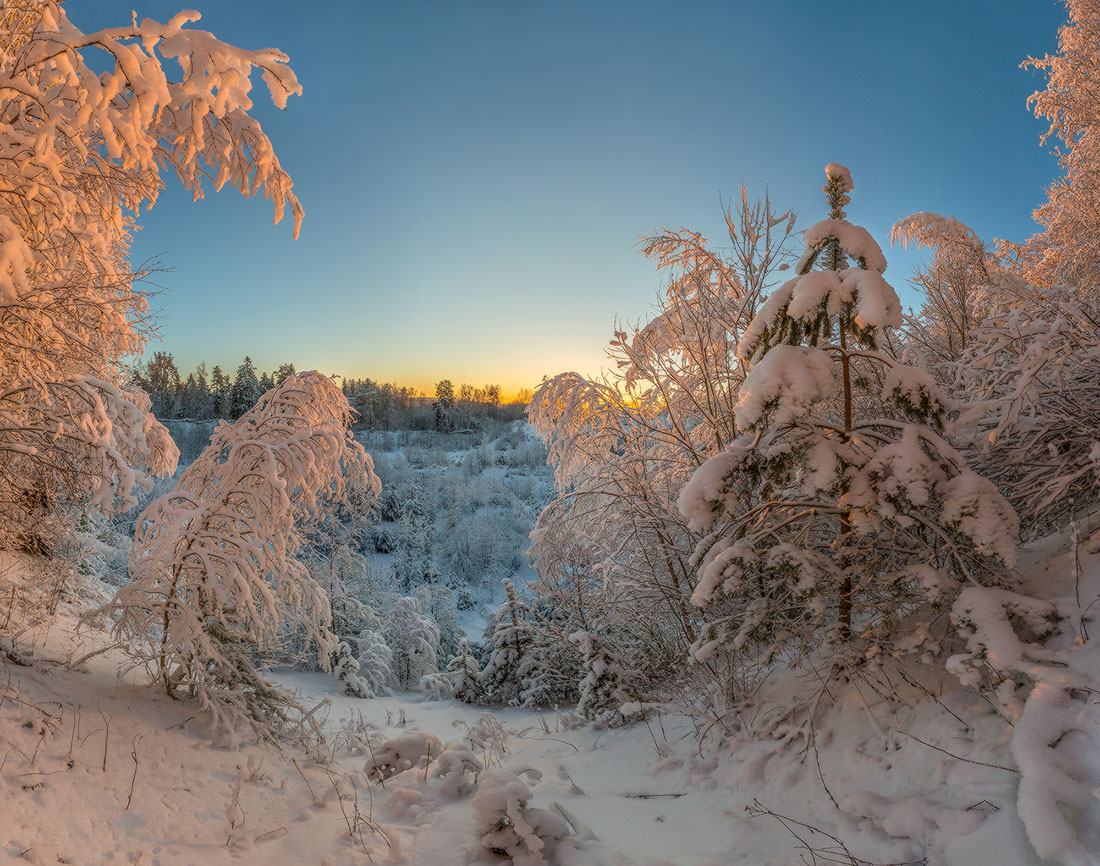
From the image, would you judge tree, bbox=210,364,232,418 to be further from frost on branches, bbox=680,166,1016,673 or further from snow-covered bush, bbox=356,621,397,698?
frost on branches, bbox=680,166,1016,673

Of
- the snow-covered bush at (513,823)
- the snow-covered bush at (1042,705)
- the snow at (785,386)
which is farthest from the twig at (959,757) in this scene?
the snow-covered bush at (513,823)

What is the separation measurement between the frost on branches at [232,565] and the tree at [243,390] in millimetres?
60049

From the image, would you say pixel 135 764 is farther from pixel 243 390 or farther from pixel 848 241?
pixel 243 390

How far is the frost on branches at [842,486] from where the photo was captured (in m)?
2.81

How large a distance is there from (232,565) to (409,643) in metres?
18.0

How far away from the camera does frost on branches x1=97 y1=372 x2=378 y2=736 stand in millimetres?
4160

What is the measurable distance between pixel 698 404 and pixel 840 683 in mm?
2786

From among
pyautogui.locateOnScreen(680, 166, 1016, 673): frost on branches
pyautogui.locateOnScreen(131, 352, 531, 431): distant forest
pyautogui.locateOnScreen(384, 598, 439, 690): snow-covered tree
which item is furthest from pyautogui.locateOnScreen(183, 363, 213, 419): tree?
pyautogui.locateOnScreen(680, 166, 1016, 673): frost on branches

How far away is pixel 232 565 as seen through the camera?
4180 mm

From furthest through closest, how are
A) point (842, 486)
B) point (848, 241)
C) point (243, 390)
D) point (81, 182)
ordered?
point (243, 390)
point (81, 182)
point (848, 241)
point (842, 486)

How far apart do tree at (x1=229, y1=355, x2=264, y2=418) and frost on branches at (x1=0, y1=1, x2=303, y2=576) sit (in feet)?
197

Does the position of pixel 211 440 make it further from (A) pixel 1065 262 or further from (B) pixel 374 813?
(A) pixel 1065 262

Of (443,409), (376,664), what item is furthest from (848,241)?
(443,409)

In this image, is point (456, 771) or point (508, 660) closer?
point (456, 771)
